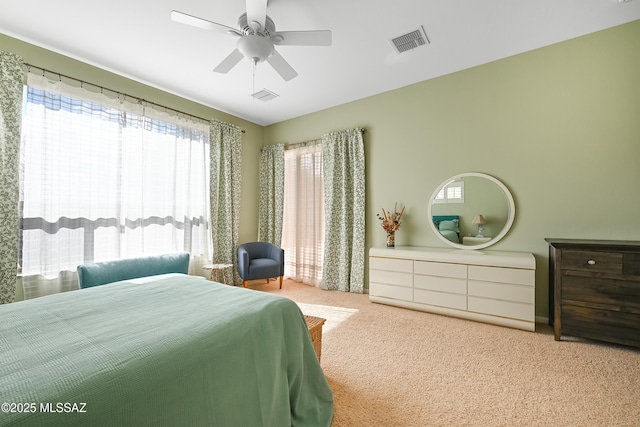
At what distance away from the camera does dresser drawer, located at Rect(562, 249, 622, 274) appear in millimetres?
2227

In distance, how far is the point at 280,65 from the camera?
2.37 m

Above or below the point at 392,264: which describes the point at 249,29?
above

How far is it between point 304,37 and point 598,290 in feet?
10.7

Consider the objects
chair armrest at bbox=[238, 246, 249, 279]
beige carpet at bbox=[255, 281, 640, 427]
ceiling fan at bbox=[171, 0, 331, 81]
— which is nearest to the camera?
beige carpet at bbox=[255, 281, 640, 427]

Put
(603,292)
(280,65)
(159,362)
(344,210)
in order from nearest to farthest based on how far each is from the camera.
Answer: (159,362), (603,292), (280,65), (344,210)

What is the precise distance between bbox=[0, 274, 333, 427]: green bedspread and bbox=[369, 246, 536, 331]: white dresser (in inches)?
78.1

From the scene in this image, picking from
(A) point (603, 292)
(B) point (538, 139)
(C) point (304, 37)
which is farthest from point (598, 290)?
(C) point (304, 37)

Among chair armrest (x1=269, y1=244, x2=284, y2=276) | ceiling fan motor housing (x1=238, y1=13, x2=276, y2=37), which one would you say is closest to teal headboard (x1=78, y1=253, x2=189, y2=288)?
chair armrest (x1=269, y1=244, x2=284, y2=276)

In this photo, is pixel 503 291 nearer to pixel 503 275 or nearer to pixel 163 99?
pixel 503 275

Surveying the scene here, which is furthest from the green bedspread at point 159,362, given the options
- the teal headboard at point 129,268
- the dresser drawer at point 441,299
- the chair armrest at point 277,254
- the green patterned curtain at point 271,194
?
the green patterned curtain at point 271,194

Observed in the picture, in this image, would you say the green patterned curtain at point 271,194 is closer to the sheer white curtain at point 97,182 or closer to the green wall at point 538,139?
the sheer white curtain at point 97,182

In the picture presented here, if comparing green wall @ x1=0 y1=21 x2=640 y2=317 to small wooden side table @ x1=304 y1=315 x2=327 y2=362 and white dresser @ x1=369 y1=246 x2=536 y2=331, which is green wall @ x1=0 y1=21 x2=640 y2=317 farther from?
small wooden side table @ x1=304 y1=315 x2=327 y2=362

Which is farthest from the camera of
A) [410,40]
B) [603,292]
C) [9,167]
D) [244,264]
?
[244,264]

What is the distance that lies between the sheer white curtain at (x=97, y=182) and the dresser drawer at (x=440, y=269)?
319cm
